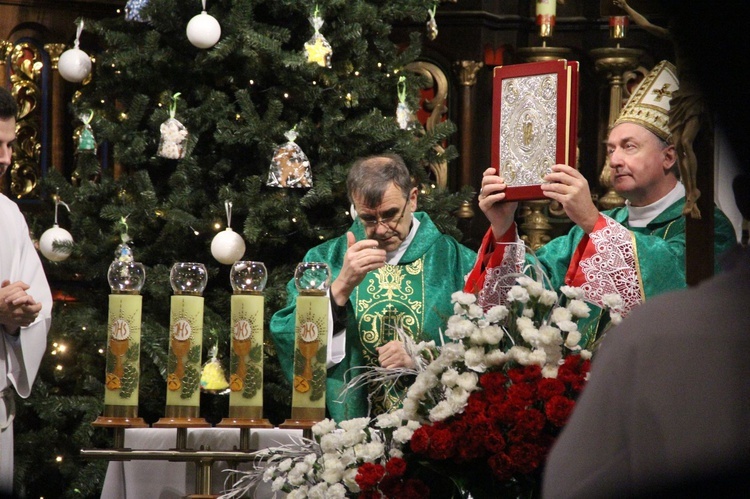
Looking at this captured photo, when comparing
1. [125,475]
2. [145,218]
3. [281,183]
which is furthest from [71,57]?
[125,475]

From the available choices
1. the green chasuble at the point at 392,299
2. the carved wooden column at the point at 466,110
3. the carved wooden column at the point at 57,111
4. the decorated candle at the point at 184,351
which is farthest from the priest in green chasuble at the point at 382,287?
the carved wooden column at the point at 57,111

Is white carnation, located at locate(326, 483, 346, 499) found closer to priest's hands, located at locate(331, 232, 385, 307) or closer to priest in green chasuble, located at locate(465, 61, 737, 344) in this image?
priest in green chasuble, located at locate(465, 61, 737, 344)

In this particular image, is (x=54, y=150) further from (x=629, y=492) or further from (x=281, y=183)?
(x=629, y=492)

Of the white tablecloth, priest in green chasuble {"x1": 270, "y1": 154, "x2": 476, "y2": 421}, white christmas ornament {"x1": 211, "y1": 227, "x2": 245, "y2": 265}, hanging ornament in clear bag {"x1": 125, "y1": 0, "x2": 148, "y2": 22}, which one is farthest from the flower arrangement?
hanging ornament in clear bag {"x1": 125, "y1": 0, "x2": 148, "y2": 22}

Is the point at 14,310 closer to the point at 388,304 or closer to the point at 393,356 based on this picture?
the point at 388,304

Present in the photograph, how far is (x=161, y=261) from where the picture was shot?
5449 millimetres

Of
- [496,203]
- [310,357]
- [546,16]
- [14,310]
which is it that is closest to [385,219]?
[496,203]

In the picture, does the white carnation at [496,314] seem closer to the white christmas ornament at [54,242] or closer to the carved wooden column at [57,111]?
the white christmas ornament at [54,242]

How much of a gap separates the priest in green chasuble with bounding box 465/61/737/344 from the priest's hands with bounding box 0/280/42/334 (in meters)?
1.63

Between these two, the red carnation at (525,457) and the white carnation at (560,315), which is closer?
the red carnation at (525,457)

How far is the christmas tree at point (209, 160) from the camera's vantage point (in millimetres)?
5234

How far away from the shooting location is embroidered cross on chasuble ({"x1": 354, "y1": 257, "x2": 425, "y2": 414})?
435cm

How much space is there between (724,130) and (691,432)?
27cm

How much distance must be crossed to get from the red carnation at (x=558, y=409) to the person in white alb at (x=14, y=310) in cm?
241
